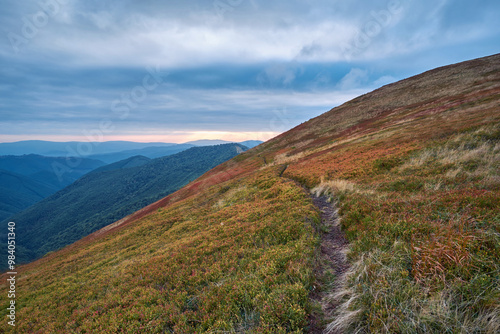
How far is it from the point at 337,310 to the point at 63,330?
437 inches

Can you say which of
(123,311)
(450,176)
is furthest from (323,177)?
(123,311)

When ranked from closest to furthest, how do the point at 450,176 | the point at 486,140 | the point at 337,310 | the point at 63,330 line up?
the point at 337,310, the point at 63,330, the point at 450,176, the point at 486,140

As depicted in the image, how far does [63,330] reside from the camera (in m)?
8.66

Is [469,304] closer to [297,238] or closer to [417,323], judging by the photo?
[417,323]

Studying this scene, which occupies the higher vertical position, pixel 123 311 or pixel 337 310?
pixel 337 310

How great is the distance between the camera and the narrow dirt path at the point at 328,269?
5.33 metres

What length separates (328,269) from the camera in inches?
285

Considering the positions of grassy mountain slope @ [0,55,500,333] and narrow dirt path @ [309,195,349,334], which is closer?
grassy mountain slope @ [0,55,500,333]

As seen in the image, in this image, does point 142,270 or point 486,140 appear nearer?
point 142,270

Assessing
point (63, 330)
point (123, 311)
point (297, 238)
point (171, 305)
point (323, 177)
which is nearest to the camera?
point (171, 305)

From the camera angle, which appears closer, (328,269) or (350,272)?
(350,272)

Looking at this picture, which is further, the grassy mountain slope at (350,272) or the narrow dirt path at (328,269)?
the narrow dirt path at (328,269)

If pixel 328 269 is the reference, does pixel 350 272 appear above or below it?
above

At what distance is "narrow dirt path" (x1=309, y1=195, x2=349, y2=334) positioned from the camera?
533 centimetres
